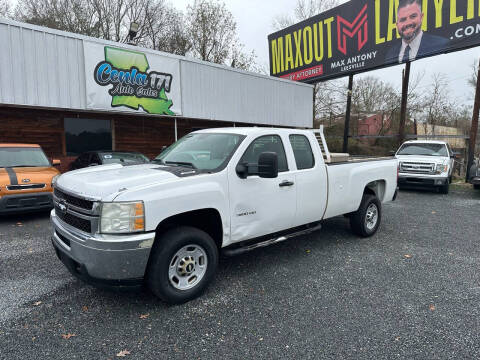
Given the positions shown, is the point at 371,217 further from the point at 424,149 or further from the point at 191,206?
the point at 424,149

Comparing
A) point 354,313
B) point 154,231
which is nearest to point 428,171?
point 354,313

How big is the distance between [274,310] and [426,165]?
9881 mm

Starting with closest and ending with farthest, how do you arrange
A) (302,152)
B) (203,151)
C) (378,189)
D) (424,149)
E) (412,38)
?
1. (203,151)
2. (302,152)
3. (378,189)
4. (424,149)
5. (412,38)

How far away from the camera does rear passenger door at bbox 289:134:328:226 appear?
4.35 m

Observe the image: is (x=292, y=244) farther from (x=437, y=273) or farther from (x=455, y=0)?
(x=455, y=0)

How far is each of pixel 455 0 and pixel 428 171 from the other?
6.60 meters

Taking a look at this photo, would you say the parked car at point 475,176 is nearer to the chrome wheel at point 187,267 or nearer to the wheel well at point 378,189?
the wheel well at point 378,189

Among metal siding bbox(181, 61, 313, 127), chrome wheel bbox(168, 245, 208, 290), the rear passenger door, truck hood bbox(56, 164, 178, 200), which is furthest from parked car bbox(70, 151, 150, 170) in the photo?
chrome wheel bbox(168, 245, 208, 290)

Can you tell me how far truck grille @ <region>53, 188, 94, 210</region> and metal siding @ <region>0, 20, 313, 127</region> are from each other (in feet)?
23.1

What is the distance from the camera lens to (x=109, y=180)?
3.13 metres

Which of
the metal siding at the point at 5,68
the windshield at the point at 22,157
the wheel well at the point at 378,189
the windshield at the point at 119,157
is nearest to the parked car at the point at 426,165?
the wheel well at the point at 378,189

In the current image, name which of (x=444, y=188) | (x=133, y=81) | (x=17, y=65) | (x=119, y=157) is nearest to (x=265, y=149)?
(x=119, y=157)

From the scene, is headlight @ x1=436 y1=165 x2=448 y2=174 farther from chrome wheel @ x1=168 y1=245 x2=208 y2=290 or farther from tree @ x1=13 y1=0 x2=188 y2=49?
tree @ x1=13 y1=0 x2=188 y2=49

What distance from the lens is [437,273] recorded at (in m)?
4.18
